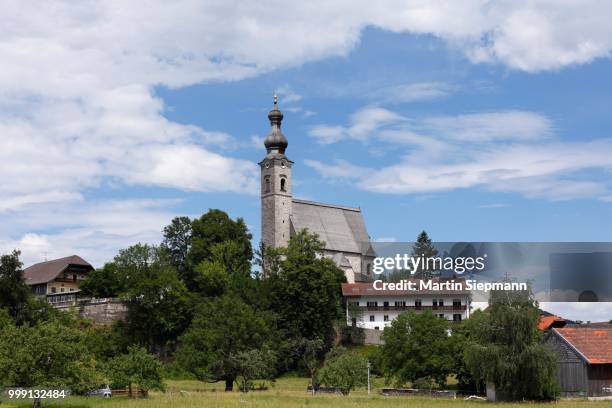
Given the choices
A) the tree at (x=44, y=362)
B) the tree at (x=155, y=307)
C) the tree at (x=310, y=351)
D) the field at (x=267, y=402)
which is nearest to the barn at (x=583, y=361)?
the field at (x=267, y=402)

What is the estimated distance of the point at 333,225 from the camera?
418ft

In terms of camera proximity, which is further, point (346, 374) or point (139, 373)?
point (346, 374)

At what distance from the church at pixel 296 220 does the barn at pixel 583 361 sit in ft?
202

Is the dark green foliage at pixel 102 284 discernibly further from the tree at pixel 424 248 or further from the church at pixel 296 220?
the tree at pixel 424 248

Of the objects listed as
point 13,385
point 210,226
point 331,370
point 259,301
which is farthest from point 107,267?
point 13,385

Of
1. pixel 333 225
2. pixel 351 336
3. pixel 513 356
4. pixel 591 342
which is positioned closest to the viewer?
A: pixel 513 356

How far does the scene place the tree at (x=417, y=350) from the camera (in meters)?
68.9

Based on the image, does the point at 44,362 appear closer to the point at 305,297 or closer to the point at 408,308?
the point at 305,297

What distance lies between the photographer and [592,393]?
5734 centimetres

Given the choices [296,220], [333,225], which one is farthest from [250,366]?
[333,225]

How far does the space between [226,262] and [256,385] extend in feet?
110

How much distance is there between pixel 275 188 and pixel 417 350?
A: 5638 centimetres

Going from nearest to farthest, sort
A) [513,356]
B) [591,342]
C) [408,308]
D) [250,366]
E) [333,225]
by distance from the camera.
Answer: [513,356] → [591,342] → [250,366] → [408,308] → [333,225]

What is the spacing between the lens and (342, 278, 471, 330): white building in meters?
102
